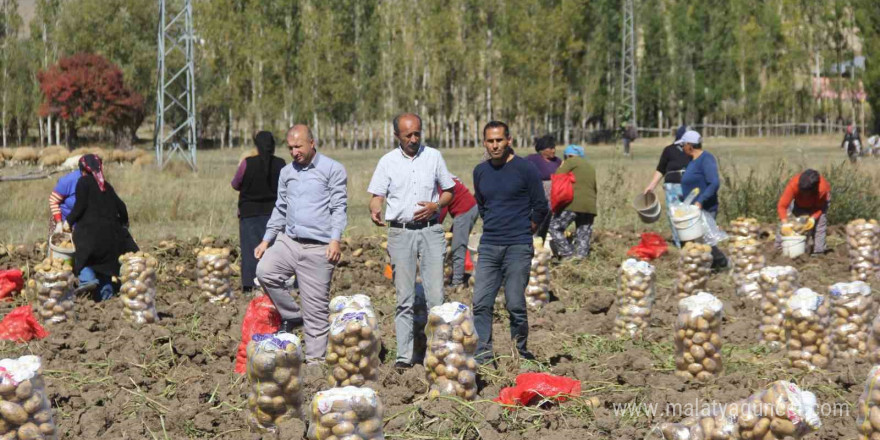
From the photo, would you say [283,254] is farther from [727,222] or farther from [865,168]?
[865,168]

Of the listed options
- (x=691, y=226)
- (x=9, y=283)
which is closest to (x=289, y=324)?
(x=9, y=283)

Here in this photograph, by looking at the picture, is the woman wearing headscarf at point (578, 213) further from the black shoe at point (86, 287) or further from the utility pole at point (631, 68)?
the utility pole at point (631, 68)

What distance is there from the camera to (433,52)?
52938 millimetres

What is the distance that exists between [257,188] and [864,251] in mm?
6374

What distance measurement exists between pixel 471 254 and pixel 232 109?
4362 cm

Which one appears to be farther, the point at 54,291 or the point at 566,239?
the point at 566,239

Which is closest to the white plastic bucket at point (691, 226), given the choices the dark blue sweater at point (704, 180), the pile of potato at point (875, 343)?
the dark blue sweater at point (704, 180)

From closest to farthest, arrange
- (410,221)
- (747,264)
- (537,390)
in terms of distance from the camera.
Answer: (537,390), (410,221), (747,264)

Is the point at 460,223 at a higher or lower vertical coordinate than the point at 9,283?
higher

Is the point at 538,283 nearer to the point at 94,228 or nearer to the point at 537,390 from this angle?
the point at 537,390

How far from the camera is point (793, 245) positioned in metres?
12.2

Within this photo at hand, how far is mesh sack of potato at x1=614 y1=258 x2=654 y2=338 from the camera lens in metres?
8.18

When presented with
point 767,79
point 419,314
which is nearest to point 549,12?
point 767,79

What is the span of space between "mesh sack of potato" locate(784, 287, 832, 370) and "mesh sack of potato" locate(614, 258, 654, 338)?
1.44 meters
